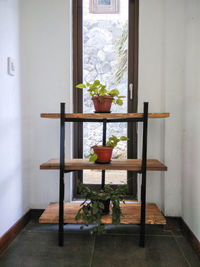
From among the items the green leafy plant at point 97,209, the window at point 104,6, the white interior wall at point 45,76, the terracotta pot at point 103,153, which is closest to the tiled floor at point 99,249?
the green leafy plant at point 97,209

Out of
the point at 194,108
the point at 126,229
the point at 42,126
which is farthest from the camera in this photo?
the point at 42,126

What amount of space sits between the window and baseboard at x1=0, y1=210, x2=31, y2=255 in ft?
6.13

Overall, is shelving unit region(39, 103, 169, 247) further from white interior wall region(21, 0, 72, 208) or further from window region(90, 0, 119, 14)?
window region(90, 0, 119, 14)

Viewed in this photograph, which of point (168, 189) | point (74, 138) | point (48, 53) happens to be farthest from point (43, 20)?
point (168, 189)

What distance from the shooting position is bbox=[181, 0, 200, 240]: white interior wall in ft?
4.49

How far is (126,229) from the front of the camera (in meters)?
1.58

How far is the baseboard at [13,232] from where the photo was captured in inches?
50.9

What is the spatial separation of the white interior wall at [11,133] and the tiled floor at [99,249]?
0.19 metres

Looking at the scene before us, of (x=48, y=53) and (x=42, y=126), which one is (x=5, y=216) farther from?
(x=48, y=53)

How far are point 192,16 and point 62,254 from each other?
6.35 feet

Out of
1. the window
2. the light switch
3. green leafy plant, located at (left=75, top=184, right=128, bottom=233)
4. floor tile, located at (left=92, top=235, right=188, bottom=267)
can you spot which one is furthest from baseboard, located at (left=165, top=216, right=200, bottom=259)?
the window

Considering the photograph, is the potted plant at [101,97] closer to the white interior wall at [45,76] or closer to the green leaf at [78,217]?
the white interior wall at [45,76]

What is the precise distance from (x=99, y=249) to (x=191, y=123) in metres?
1.12

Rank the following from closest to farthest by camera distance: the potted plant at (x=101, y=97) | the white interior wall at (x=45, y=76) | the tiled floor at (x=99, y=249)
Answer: the tiled floor at (x=99, y=249)
the potted plant at (x=101, y=97)
the white interior wall at (x=45, y=76)
